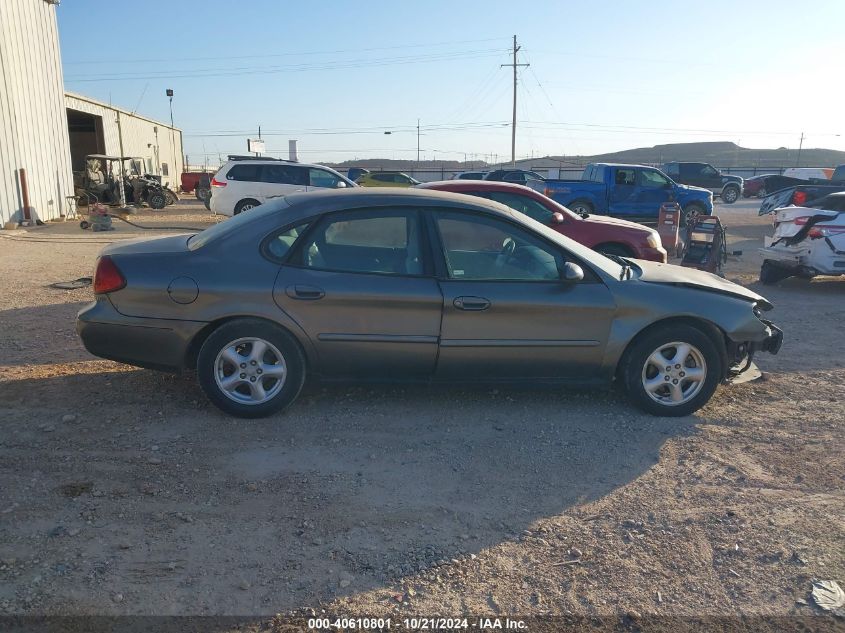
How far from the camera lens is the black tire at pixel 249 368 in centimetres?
447

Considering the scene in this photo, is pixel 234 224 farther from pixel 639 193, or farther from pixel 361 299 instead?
pixel 639 193

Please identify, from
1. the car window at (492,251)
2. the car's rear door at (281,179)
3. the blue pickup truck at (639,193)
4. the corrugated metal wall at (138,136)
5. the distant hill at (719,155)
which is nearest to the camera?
the car window at (492,251)

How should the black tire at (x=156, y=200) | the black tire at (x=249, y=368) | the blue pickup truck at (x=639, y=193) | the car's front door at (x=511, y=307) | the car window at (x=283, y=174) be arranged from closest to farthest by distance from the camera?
the black tire at (x=249, y=368), the car's front door at (x=511, y=307), the car window at (x=283, y=174), the blue pickup truck at (x=639, y=193), the black tire at (x=156, y=200)

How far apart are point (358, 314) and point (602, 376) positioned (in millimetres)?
1812

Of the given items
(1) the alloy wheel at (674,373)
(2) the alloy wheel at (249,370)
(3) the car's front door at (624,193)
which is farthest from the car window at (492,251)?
(3) the car's front door at (624,193)

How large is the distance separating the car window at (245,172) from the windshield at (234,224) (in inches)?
537

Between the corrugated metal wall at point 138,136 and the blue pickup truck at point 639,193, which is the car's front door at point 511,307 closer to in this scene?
the blue pickup truck at point 639,193

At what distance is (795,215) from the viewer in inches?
400

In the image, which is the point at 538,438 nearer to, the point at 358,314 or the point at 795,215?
the point at 358,314

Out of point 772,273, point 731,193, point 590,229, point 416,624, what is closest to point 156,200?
point 590,229

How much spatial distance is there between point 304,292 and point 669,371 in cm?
266

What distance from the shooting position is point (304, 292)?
4.49 metres

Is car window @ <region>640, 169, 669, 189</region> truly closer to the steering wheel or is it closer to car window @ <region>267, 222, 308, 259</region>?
the steering wheel

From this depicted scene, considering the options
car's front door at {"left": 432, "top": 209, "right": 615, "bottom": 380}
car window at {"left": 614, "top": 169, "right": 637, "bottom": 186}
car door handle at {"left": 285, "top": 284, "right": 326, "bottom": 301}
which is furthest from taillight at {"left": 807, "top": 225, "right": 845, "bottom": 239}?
car window at {"left": 614, "top": 169, "right": 637, "bottom": 186}
